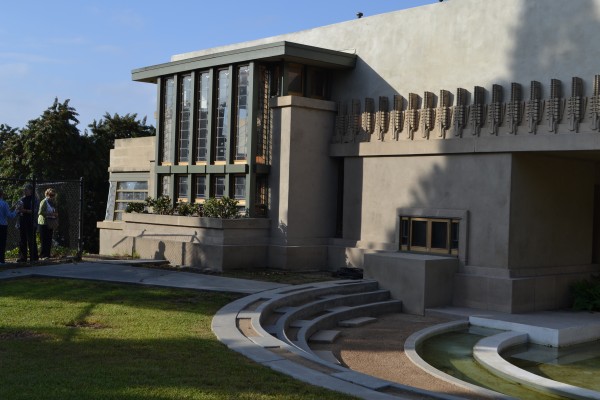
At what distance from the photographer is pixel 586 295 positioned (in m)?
17.2

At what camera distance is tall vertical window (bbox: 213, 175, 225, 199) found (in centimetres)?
2100

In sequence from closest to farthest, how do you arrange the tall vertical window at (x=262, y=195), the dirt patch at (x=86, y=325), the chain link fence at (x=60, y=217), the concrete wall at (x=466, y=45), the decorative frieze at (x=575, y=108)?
the dirt patch at (x=86, y=325) < the decorative frieze at (x=575, y=108) < the concrete wall at (x=466, y=45) < the chain link fence at (x=60, y=217) < the tall vertical window at (x=262, y=195)

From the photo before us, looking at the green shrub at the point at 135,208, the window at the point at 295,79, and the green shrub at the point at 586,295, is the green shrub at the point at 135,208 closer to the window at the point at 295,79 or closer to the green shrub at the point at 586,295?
the window at the point at 295,79

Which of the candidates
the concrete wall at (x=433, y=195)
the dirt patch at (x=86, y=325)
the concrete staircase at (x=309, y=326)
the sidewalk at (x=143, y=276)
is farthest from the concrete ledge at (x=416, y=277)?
the dirt patch at (x=86, y=325)

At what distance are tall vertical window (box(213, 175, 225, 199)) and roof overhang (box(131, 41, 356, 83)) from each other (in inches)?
131

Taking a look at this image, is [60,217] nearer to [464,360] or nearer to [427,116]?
[427,116]

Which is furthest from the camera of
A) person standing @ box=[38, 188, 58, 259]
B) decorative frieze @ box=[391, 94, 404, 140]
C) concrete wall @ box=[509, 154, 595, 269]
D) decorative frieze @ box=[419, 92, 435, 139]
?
decorative frieze @ box=[391, 94, 404, 140]

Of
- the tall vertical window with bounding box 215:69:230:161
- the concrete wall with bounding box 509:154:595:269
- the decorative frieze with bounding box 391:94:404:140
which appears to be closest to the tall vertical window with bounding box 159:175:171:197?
the tall vertical window with bounding box 215:69:230:161

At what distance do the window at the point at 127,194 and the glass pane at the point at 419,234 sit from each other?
10.3 meters

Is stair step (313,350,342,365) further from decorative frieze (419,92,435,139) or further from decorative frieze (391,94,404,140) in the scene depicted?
decorative frieze (391,94,404,140)

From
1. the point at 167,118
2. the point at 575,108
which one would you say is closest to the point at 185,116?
the point at 167,118

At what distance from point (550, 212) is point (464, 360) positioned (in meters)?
6.74

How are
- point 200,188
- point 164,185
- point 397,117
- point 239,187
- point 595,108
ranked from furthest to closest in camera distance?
point 164,185 < point 200,188 < point 239,187 < point 397,117 < point 595,108

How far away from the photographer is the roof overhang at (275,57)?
19234mm
